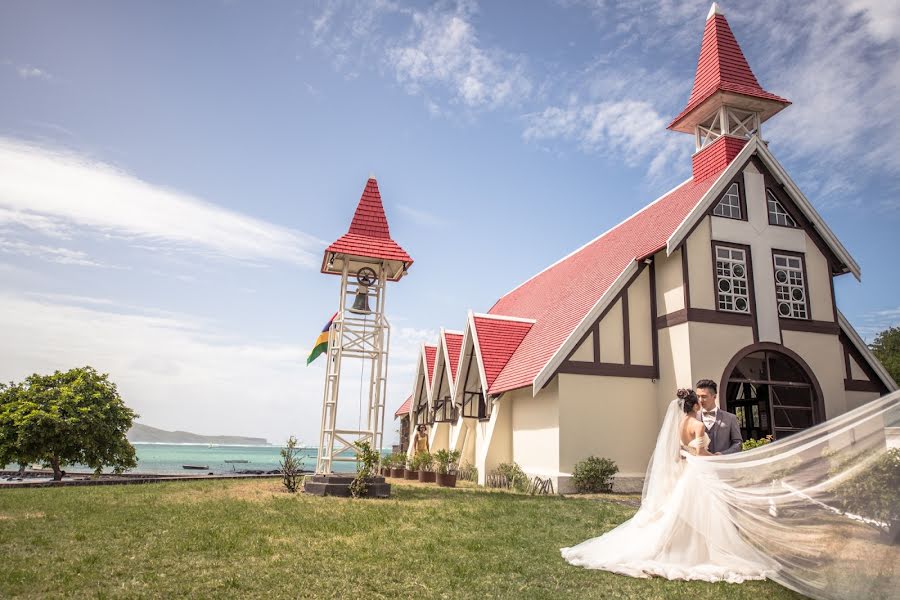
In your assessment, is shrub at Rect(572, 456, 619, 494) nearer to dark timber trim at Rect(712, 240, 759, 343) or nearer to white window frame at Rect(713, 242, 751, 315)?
dark timber trim at Rect(712, 240, 759, 343)

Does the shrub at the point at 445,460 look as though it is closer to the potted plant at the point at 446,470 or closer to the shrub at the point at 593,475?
the potted plant at the point at 446,470

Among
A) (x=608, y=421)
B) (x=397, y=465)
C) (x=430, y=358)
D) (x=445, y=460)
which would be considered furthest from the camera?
(x=430, y=358)

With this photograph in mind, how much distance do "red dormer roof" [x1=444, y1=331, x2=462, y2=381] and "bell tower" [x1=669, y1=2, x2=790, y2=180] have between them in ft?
36.0

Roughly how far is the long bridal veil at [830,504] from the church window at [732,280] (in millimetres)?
11720

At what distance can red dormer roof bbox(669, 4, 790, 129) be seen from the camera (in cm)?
1950

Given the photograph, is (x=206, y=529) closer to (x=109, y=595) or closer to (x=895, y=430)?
(x=109, y=595)

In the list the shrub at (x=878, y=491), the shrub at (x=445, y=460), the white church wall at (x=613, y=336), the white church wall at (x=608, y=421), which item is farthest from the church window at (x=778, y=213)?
the shrub at (x=878, y=491)

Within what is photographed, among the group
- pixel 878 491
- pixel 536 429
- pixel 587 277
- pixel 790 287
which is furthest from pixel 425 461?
pixel 878 491

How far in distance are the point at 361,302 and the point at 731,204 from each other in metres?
11.5

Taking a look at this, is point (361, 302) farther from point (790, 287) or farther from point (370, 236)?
point (790, 287)

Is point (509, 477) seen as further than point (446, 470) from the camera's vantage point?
Yes

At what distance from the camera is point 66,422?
17.9 meters

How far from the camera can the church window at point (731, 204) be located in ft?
59.9

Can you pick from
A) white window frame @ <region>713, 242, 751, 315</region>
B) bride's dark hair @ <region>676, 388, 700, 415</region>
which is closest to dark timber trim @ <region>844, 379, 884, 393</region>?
white window frame @ <region>713, 242, 751, 315</region>
